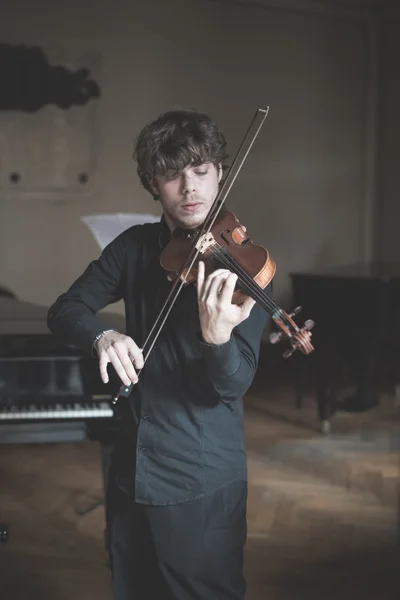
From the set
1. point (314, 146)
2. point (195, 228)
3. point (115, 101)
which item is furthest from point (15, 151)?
point (195, 228)

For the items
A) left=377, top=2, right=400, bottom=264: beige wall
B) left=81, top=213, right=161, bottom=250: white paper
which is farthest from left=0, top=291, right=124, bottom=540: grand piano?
left=377, top=2, right=400, bottom=264: beige wall

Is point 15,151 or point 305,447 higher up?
A: point 15,151

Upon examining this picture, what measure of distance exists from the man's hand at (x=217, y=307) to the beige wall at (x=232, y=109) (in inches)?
152

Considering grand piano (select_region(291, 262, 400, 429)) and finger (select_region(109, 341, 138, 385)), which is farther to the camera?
grand piano (select_region(291, 262, 400, 429))

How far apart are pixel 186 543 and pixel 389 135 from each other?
16.2 feet

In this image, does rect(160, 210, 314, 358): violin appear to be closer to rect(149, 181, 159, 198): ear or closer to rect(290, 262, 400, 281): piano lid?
rect(149, 181, 159, 198): ear

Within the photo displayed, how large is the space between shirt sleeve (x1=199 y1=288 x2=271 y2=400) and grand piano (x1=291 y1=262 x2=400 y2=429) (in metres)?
2.43

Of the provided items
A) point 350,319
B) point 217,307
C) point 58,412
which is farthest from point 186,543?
point 350,319

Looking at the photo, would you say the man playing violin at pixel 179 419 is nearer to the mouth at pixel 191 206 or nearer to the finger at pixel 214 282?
the mouth at pixel 191 206

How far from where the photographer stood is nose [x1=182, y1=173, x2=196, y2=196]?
3.81 ft

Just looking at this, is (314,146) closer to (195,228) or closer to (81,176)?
(81,176)

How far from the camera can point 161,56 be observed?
16.2ft

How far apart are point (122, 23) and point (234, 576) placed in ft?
14.3

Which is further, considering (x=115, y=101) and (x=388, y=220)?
(x=388, y=220)
